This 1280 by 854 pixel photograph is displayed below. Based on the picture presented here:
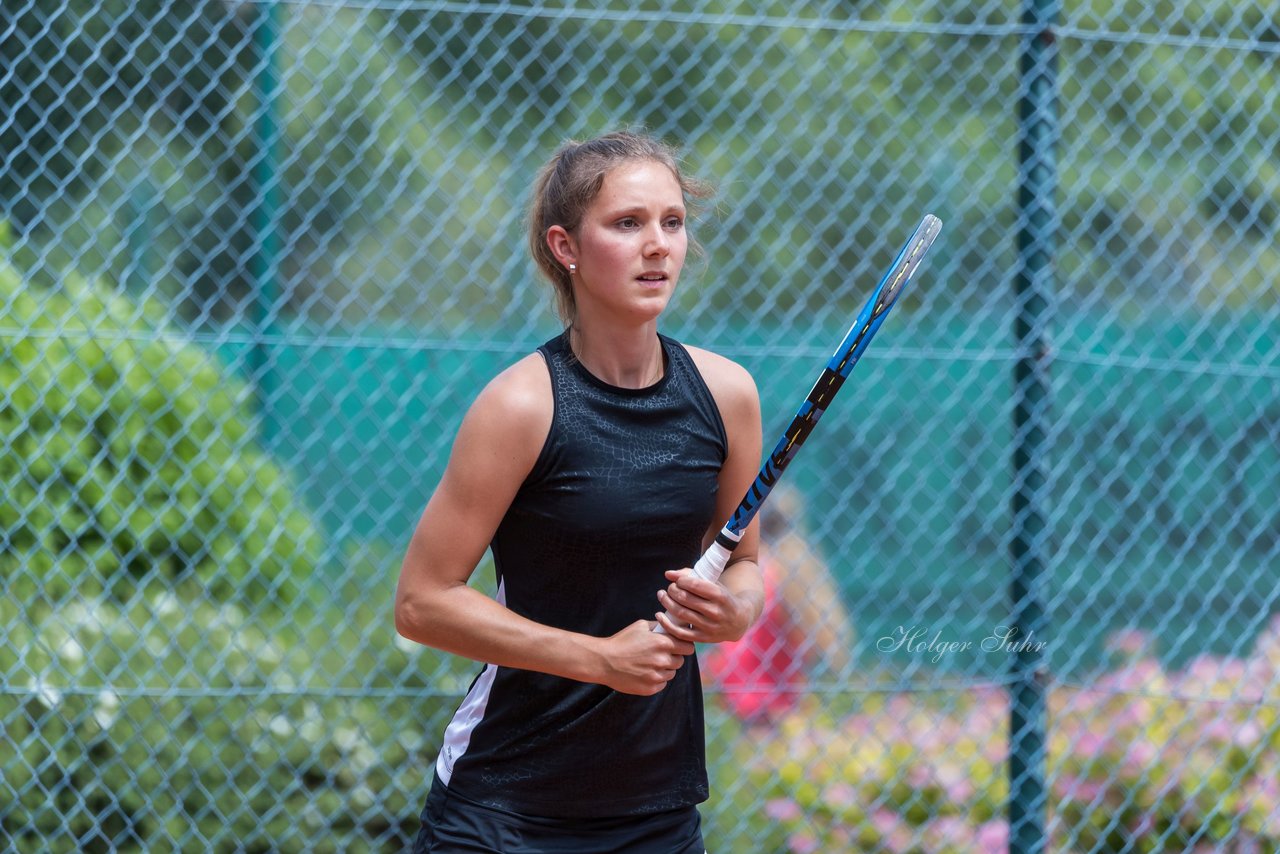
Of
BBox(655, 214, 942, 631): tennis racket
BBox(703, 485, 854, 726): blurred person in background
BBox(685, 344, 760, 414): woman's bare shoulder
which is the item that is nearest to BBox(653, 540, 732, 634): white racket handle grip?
BBox(655, 214, 942, 631): tennis racket

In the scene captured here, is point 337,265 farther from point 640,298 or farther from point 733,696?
point 640,298

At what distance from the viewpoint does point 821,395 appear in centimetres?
191

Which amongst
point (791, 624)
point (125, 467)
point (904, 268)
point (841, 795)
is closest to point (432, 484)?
point (125, 467)

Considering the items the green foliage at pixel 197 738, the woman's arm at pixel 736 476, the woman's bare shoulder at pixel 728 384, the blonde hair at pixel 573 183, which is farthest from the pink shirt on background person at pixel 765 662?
the blonde hair at pixel 573 183

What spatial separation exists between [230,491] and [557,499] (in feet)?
6.37

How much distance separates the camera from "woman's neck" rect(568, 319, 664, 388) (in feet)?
6.14

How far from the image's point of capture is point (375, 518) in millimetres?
3658

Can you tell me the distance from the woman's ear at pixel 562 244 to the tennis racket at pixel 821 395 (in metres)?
0.37

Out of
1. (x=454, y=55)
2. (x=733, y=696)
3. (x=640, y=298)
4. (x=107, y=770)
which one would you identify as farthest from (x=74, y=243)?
(x=640, y=298)

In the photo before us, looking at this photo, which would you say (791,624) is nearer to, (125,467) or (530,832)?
(125,467)

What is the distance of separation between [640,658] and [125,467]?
1975mm

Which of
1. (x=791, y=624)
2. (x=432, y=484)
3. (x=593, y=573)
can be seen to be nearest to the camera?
(x=593, y=573)

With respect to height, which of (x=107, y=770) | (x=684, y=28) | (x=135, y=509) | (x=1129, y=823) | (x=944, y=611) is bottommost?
(x=107, y=770)

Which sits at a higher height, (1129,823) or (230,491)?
(1129,823)
